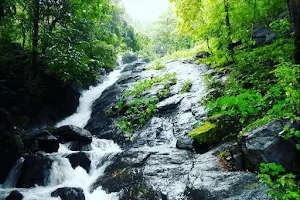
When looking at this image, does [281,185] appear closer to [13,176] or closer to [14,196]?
[14,196]

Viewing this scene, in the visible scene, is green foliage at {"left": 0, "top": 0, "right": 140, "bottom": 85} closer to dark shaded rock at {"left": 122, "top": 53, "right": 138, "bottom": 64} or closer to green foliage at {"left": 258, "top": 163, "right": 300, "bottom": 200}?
green foliage at {"left": 258, "top": 163, "right": 300, "bottom": 200}

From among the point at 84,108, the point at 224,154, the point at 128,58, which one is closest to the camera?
the point at 224,154

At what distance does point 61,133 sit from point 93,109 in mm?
5105

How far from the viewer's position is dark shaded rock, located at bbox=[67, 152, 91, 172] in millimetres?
8703

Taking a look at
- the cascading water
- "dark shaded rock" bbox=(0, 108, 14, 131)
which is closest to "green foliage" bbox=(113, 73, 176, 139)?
the cascading water

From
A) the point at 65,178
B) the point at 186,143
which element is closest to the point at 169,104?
the point at 186,143

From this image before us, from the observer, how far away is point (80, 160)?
884cm

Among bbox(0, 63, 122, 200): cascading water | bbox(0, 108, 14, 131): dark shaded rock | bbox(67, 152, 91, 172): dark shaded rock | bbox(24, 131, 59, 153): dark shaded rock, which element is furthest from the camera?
bbox(0, 108, 14, 131): dark shaded rock

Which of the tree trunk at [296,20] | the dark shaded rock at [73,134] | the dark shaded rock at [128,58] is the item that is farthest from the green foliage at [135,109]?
the dark shaded rock at [128,58]

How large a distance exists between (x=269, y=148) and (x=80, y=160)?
657 cm

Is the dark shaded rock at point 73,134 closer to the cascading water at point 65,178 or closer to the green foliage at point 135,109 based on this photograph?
the cascading water at point 65,178

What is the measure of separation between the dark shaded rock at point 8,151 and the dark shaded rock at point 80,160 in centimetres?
216

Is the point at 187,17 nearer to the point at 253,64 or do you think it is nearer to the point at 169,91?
the point at 169,91

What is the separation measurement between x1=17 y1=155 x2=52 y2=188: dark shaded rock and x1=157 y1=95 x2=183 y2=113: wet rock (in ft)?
18.9
